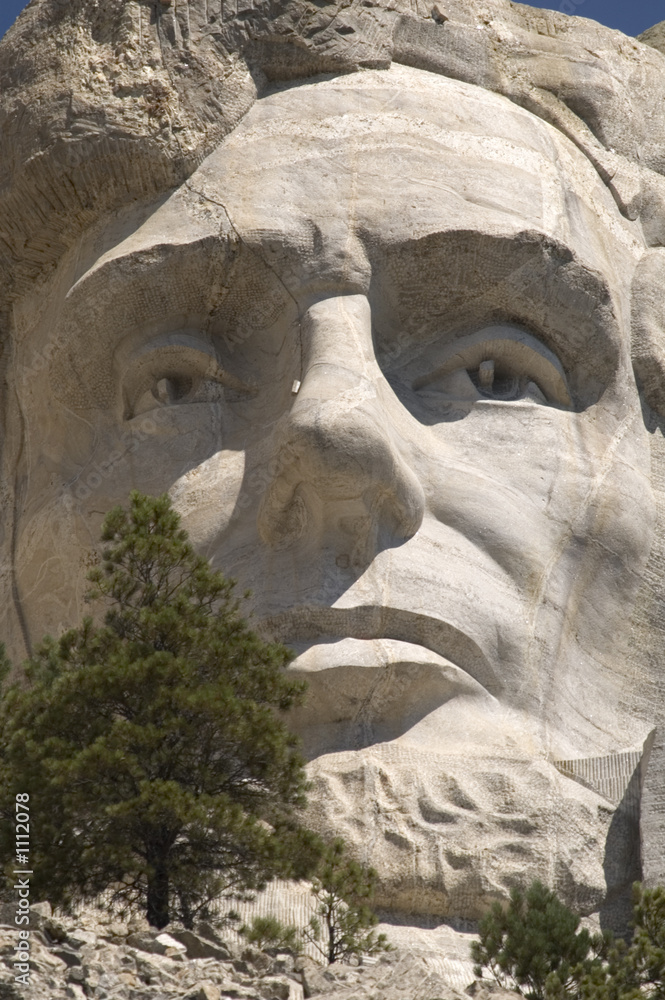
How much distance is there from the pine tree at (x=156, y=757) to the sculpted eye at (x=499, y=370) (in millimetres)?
2577

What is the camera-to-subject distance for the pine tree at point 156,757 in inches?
232

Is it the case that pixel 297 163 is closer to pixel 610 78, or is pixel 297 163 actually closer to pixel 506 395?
pixel 506 395

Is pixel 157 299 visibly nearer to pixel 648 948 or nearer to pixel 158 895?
pixel 158 895

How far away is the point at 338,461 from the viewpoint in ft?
25.3

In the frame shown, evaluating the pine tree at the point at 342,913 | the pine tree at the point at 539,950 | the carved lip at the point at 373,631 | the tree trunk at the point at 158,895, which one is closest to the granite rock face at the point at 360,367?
the carved lip at the point at 373,631

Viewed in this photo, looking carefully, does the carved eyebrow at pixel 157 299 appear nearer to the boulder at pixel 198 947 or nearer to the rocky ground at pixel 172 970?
the rocky ground at pixel 172 970

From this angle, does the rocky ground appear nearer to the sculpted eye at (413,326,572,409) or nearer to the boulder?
the boulder

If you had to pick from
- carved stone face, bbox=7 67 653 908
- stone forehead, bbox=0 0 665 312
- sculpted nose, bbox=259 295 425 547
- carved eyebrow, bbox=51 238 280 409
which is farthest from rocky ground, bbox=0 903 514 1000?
stone forehead, bbox=0 0 665 312

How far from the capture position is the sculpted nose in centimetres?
775

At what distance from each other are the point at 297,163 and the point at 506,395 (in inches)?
50.1

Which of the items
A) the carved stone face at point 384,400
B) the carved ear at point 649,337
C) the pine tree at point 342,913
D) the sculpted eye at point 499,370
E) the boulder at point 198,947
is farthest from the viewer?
the carved ear at point 649,337

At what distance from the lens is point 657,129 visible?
1002 centimetres

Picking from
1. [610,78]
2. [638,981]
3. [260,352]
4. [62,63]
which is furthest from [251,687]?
[610,78]

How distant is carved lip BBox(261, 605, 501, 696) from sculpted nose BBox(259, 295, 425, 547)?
0.35 meters
